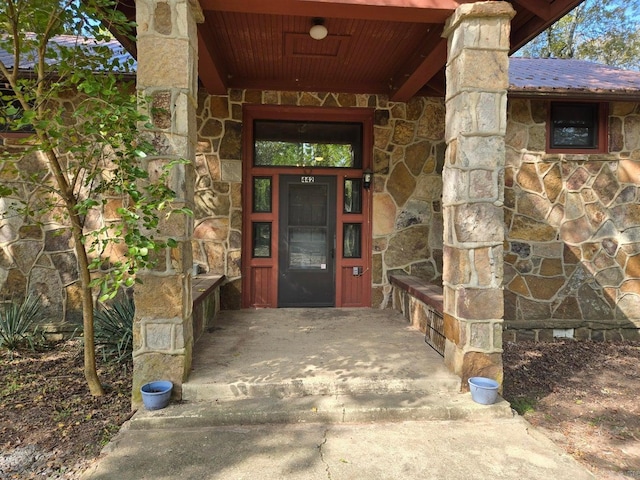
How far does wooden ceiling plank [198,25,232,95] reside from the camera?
3.59m

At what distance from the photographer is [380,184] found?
5.18m

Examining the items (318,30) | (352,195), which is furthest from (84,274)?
(352,195)

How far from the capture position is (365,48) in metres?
4.02

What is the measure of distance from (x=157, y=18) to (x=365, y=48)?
2.02 meters

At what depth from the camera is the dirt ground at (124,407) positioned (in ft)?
7.86

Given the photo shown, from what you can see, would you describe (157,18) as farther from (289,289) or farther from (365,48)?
(289,289)

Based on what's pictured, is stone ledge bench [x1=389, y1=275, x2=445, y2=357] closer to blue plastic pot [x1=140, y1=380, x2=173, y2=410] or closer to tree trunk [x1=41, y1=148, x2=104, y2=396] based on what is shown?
blue plastic pot [x1=140, y1=380, x2=173, y2=410]

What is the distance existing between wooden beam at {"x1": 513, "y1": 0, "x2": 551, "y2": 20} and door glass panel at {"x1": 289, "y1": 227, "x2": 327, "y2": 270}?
3062 mm

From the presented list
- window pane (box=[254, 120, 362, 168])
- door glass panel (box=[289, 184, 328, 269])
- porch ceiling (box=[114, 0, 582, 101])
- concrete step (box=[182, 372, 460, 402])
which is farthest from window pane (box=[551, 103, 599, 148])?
concrete step (box=[182, 372, 460, 402])

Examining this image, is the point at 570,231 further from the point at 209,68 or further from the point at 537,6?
the point at 209,68

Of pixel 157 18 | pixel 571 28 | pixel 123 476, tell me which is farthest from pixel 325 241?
pixel 571 28

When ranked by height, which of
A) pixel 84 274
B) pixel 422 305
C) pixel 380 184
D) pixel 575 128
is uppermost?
pixel 575 128

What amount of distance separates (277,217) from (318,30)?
230 cm

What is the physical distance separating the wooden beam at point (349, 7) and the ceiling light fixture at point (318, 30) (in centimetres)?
37
